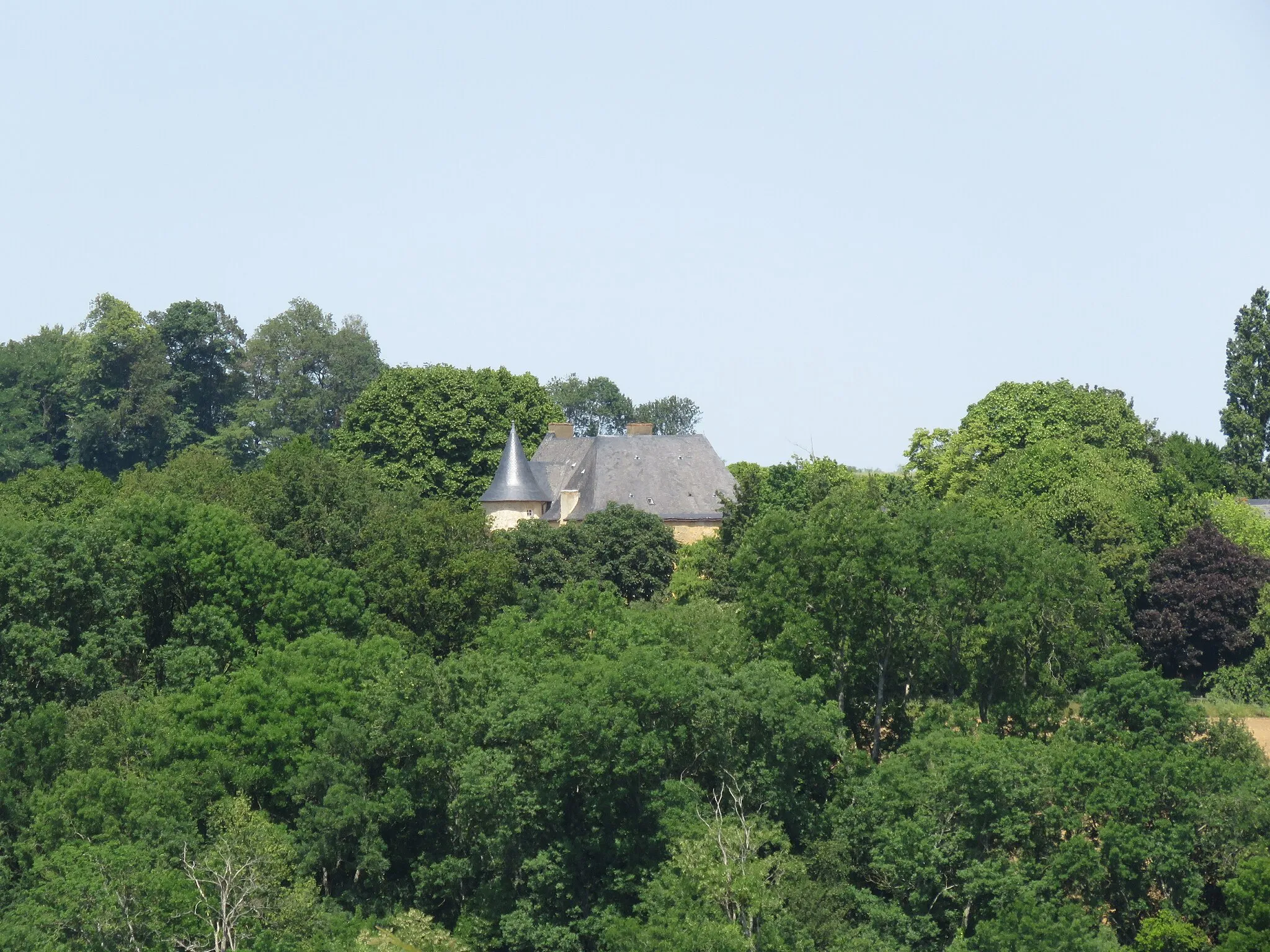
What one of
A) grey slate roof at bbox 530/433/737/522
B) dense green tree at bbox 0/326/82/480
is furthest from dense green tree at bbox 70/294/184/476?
grey slate roof at bbox 530/433/737/522

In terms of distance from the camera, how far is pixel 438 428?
83.5 meters

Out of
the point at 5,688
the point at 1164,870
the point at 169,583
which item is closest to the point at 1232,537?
the point at 1164,870

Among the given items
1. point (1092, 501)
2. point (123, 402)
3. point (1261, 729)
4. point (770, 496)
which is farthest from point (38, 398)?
point (1261, 729)

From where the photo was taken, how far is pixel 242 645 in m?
43.7

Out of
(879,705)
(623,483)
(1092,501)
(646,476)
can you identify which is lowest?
(879,705)

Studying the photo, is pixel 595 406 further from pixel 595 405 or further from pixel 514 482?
pixel 514 482

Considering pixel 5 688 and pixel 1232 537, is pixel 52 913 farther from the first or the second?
pixel 1232 537

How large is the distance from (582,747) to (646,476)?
38424mm

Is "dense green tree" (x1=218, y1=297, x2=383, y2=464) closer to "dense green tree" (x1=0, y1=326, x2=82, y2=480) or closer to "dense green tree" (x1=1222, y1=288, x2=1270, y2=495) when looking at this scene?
"dense green tree" (x1=0, y1=326, x2=82, y2=480)

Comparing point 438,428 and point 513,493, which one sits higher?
point 438,428

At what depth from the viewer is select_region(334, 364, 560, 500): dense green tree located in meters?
82.9

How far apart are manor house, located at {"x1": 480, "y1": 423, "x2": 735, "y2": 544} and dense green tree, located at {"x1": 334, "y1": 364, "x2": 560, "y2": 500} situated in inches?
308

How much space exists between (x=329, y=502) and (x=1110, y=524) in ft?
84.1

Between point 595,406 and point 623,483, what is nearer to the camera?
point 623,483
